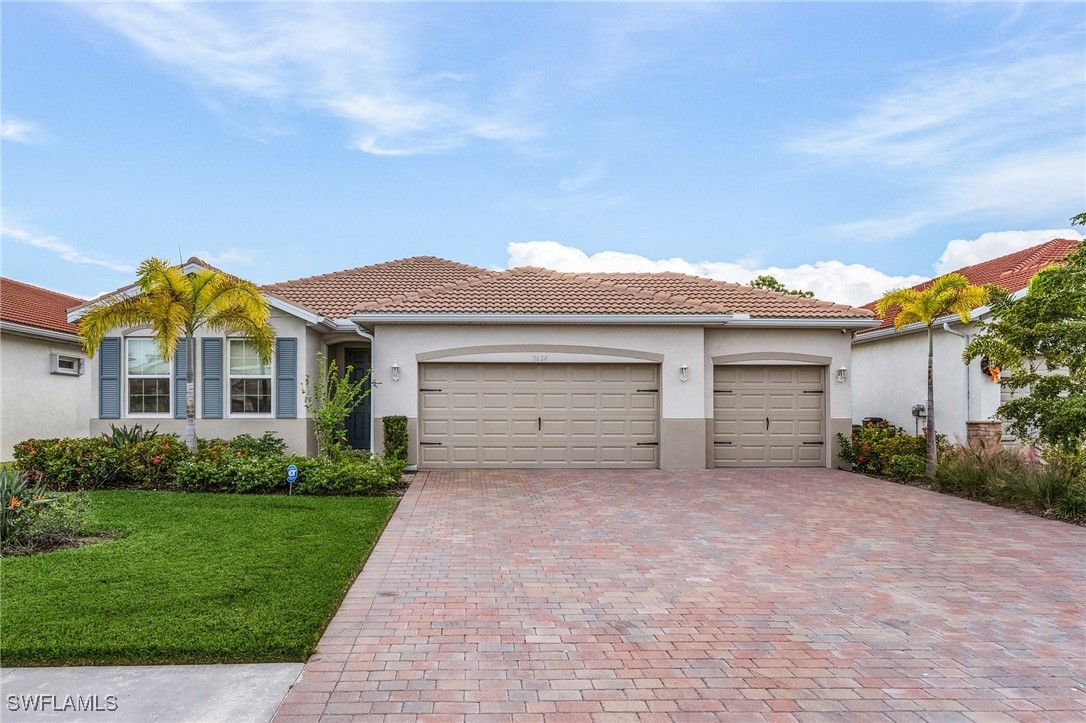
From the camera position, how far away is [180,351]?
13.9 metres

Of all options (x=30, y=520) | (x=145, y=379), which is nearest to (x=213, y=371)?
(x=145, y=379)

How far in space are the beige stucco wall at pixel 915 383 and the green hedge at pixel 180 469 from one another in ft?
38.3

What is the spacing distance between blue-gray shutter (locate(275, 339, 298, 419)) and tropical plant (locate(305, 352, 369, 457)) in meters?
0.30

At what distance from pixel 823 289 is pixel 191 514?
31.8 meters

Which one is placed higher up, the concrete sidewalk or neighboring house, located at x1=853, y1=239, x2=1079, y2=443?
neighboring house, located at x1=853, y1=239, x2=1079, y2=443

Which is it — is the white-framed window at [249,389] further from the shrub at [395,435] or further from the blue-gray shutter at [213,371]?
the shrub at [395,435]

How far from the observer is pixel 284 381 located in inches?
536

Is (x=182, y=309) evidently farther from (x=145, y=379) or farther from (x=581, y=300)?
(x=581, y=300)

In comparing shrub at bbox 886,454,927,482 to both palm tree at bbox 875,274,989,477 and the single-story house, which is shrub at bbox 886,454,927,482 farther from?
the single-story house

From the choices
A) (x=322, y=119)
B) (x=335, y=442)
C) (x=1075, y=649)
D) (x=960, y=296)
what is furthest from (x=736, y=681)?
(x=322, y=119)

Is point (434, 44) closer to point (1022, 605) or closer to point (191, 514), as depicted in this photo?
point (191, 514)

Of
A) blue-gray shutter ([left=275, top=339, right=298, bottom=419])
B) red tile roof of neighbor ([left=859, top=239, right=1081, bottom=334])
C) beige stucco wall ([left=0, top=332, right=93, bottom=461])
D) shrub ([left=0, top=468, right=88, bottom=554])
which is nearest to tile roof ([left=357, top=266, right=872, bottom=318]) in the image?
blue-gray shutter ([left=275, top=339, right=298, bottom=419])

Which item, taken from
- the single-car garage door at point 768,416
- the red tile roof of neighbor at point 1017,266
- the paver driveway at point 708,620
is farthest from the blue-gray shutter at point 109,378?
the red tile roof of neighbor at point 1017,266

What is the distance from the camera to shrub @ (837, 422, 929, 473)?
13.7m
